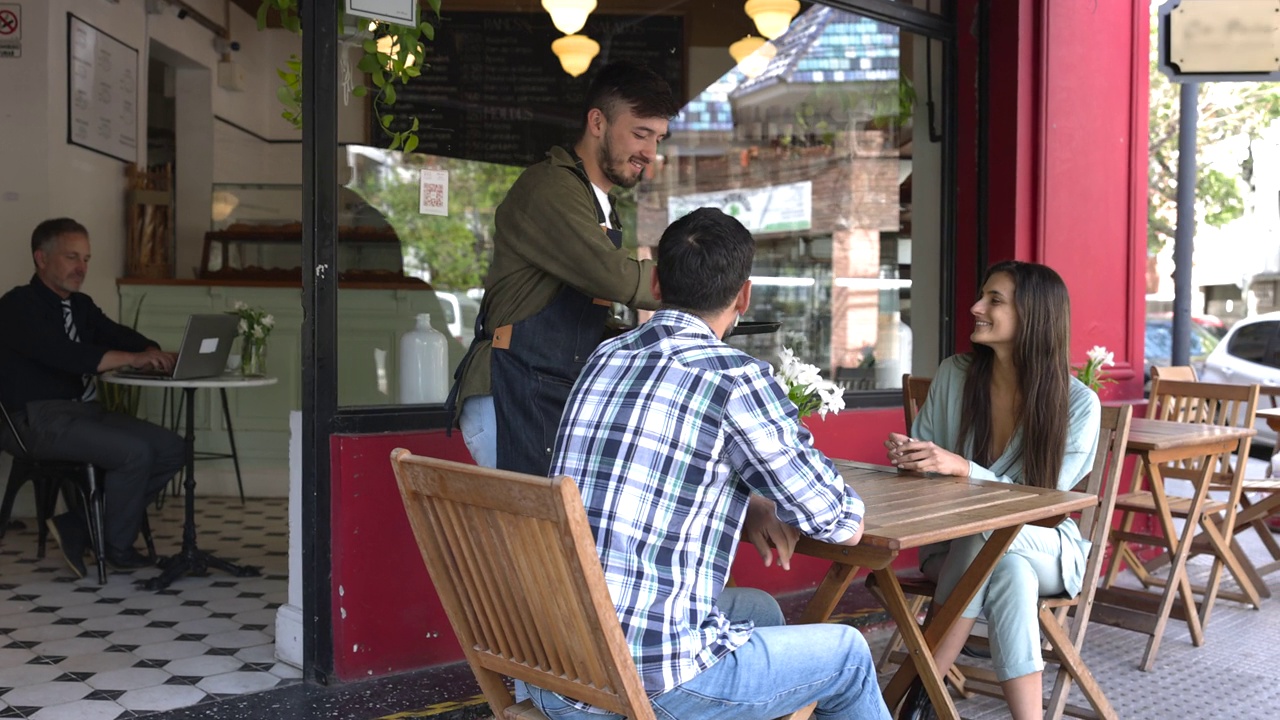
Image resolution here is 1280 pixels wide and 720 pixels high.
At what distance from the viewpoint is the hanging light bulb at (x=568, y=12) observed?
17.2 ft

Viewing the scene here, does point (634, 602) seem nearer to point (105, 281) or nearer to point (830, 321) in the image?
point (830, 321)

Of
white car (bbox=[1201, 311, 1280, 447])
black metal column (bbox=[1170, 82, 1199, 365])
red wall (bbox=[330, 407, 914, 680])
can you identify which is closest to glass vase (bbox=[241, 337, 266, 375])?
red wall (bbox=[330, 407, 914, 680])

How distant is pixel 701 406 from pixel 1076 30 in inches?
162

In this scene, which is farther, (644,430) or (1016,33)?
(1016,33)

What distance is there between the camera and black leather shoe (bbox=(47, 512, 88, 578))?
5238mm

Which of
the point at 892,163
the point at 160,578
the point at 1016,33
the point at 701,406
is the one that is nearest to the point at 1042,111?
the point at 1016,33

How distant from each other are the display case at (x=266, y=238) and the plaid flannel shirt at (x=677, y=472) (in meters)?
2.23

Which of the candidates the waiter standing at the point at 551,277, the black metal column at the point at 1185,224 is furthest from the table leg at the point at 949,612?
the black metal column at the point at 1185,224

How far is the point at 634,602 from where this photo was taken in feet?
6.02

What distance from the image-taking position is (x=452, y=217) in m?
5.12

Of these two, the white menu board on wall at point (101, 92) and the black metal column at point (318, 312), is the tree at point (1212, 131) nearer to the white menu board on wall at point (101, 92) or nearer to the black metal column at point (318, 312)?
the white menu board on wall at point (101, 92)

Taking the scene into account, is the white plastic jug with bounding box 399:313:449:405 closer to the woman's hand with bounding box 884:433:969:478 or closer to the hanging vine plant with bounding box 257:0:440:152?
the hanging vine plant with bounding box 257:0:440:152

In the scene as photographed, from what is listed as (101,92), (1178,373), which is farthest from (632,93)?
(101,92)

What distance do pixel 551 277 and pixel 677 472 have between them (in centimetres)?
113
